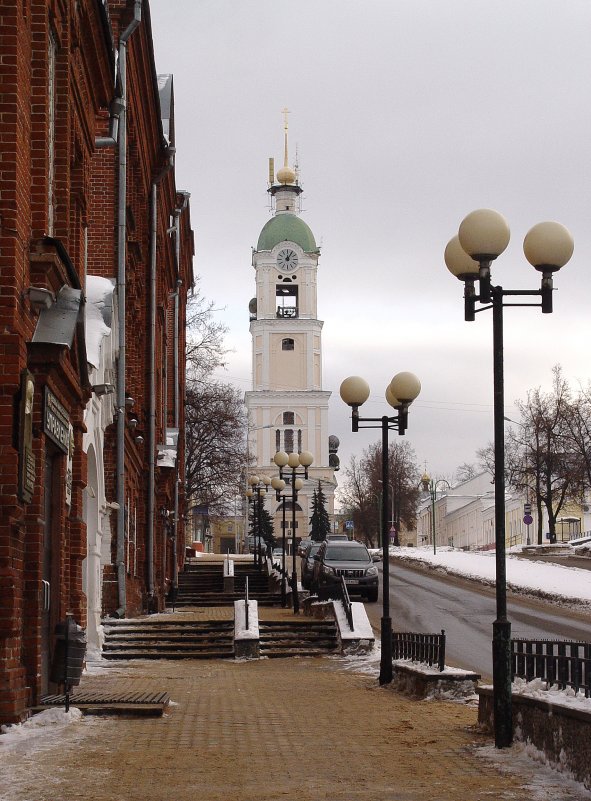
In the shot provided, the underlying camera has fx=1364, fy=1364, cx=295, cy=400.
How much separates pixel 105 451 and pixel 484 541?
330 ft

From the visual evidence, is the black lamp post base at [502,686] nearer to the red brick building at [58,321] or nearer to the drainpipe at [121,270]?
the red brick building at [58,321]

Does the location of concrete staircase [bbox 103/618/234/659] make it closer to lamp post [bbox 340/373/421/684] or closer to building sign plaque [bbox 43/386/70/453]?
lamp post [bbox 340/373/421/684]

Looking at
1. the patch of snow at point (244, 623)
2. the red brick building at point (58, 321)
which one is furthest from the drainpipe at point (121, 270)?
the patch of snow at point (244, 623)

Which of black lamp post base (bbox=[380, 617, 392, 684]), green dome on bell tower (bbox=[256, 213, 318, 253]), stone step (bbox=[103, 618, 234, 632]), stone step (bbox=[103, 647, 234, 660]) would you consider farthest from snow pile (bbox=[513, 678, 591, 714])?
green dome on bell tower (bbox=[256, 213, 318, 253])

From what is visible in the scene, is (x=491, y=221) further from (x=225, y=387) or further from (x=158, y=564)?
(x=225, y=387)

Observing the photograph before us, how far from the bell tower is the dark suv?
270ft

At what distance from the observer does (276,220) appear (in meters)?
128

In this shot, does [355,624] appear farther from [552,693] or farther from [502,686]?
[552,693]

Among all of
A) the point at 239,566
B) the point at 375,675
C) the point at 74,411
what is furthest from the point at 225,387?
the point at 74,411

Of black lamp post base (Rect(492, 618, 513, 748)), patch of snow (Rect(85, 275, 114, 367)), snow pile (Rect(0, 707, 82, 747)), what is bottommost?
snow pile (Rect(0, 707, 82, 747))

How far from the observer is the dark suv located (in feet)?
125

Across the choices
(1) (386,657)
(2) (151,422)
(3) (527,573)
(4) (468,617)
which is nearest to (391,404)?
(1) (386,657)

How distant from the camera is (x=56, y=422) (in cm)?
1298

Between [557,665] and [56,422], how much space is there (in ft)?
17.3
